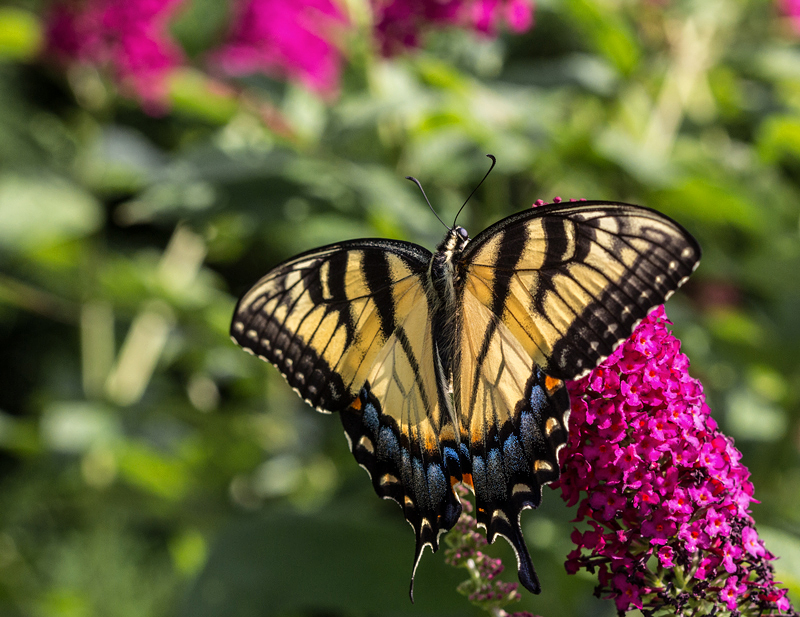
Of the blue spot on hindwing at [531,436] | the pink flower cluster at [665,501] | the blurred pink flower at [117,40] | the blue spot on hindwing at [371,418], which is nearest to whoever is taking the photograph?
the pink flower cluster at [665,501]

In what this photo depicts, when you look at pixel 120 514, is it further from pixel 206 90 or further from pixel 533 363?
pixel 533 363

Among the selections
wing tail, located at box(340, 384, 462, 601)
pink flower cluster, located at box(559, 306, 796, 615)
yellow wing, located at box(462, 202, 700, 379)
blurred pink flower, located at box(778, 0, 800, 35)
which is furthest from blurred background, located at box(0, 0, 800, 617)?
yellow wing, located at box(462, 202, 700, 379)

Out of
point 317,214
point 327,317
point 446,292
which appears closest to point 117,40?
point 317,214

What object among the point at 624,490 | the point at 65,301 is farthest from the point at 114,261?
the point at 624,490

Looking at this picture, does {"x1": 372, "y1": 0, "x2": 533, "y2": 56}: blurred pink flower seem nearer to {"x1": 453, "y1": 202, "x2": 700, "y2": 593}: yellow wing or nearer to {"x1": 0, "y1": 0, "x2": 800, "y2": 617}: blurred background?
{"x1": 0, "y1": 0, "x2": 800, "y2": 617}: blurred background

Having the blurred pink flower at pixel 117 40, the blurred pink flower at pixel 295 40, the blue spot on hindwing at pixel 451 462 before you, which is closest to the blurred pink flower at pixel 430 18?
the blurred pink flower at pixel 295 40

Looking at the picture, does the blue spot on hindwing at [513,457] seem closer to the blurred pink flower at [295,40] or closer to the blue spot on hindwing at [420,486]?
the blue spot on hindwing at [420,486]

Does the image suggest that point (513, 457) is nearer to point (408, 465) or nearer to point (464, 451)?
point (464, 451)
